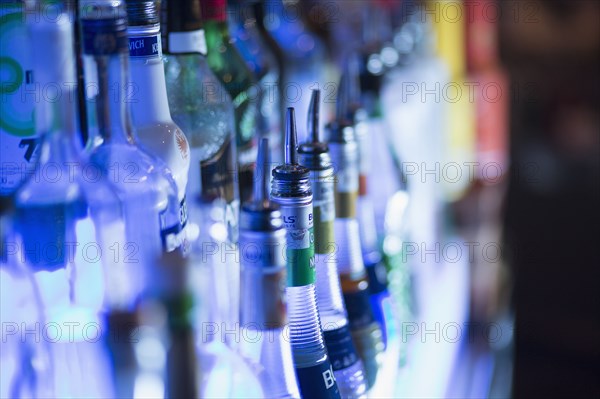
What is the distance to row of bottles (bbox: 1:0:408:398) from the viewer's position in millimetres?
552

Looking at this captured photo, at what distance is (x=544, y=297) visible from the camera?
1.75 meters

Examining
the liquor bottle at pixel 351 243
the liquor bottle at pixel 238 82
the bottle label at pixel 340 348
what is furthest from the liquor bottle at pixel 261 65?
the bottle label at pixel 340 348

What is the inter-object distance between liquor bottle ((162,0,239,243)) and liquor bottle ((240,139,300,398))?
0.14 m

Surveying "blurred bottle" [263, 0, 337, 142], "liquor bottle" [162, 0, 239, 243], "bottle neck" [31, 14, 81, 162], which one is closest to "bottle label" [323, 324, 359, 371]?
"liquor bottle" [162, 0, 239, 243]

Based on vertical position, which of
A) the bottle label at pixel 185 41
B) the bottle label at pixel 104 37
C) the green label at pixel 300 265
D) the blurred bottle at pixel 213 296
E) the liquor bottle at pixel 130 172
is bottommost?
the blurred bottle at pixel 213 296

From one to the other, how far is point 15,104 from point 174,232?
5.6 inches

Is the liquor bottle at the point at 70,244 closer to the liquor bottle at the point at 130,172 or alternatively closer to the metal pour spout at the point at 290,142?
the liquor bottle at the point at 130,172

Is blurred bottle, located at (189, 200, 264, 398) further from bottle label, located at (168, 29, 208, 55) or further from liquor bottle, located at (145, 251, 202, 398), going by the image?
bottle label, located at (168, 29, 208, 55)

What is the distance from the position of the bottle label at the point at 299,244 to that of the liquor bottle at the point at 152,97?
0.10 m

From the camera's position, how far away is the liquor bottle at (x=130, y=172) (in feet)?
1.84

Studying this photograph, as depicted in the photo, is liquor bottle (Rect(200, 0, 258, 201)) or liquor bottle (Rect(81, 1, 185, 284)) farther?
liquor bottle (Rect(200, 0, 258, 201))

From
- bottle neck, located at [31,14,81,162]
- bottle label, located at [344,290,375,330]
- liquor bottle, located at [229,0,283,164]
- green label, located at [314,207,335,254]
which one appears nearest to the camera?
bottle neck, located at [31,14,81,162]

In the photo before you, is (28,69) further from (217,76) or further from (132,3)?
(217,76)

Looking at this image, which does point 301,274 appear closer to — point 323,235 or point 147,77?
point 323,235
